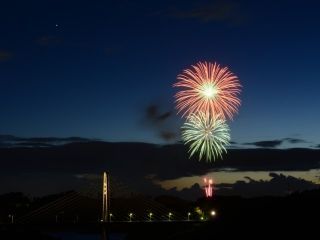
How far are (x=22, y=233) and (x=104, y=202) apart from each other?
6486cm

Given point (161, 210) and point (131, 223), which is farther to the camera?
point (161, 210)

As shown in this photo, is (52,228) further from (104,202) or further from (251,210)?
(251,210)

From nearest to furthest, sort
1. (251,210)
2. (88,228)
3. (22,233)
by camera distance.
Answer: (251,210) < (88,228) < (22,233)

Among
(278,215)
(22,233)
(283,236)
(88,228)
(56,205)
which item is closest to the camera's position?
(283,236)

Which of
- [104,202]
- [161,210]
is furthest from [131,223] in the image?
[161,210]

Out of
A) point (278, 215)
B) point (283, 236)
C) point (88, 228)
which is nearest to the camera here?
point (283, 236)

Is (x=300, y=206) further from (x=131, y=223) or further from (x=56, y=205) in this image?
(x=56, y=205)

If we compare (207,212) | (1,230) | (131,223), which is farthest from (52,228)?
(207,212)

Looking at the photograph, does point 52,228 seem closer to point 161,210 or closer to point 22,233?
point 161,210

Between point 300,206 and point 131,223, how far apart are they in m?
43.9

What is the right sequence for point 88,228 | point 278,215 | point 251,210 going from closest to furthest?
point 278,215, point 251,210, point 88,228

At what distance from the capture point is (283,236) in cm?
8706

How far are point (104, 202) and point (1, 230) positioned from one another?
4755 centimetres

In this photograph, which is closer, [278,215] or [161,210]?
[278,215]
